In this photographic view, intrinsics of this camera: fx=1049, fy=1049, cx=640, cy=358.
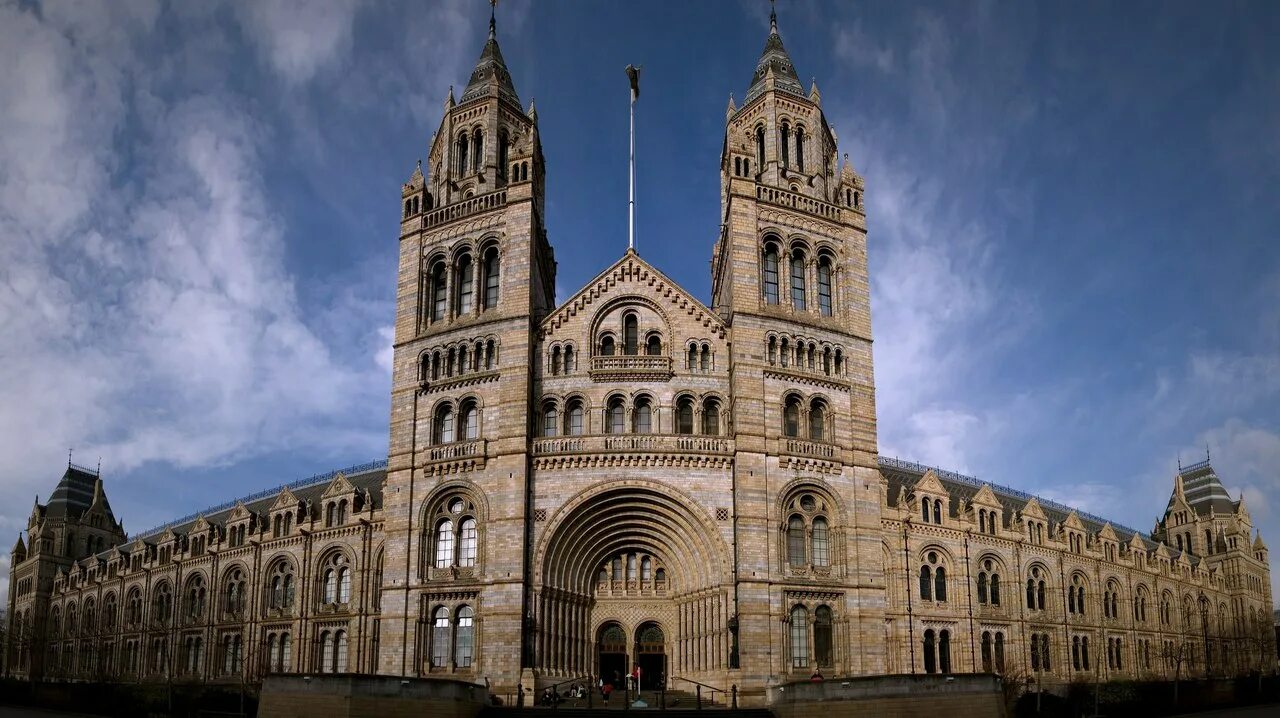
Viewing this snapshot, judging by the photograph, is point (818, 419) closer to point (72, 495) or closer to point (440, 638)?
point (440, 638)

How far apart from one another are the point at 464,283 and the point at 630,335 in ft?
28.9

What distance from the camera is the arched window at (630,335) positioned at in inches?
1976

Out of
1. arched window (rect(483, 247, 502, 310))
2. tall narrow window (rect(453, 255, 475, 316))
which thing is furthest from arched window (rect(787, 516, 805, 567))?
tall narrow window (rect(453, 255, 475, 316))

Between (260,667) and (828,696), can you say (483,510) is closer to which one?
(828,696)

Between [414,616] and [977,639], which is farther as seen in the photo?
[977,639]

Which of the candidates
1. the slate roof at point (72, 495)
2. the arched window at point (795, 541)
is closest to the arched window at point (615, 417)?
the arched window at point (795, 541)

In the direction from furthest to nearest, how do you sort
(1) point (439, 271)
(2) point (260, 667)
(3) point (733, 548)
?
(2) point (260, 667) < (1) point (439, 271) < (3) point (733, 548)

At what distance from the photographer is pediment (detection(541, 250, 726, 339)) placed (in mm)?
50094

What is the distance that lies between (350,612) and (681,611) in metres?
24.9

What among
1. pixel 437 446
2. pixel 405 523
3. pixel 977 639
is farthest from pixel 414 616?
pixel 977 639

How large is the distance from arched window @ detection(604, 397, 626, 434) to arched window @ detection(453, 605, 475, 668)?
Result: 10236 mm

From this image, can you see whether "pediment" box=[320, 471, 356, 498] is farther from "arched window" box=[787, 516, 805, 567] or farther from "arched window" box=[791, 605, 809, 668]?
"arched window" box=[791, 605, 809, 668]

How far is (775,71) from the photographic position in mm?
55938

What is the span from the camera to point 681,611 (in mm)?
47688
